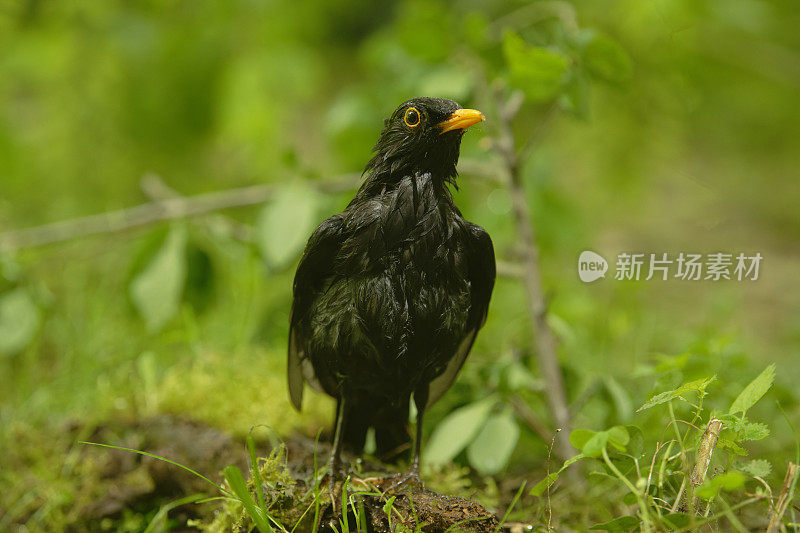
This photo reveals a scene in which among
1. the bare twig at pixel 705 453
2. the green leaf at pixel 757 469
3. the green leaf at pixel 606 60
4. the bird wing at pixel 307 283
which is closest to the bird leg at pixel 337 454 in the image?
the bird wing at pixel 307 283

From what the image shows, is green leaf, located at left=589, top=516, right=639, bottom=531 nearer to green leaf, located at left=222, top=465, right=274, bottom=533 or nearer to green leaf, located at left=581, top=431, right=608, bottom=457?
green leaf, located at left=581, top=431, right=608, bottom=457

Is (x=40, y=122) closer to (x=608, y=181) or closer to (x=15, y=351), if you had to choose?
(x=15, y=351)

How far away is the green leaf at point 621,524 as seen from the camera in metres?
1.46

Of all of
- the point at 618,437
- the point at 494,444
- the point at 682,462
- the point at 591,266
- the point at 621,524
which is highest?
the point at 591,266

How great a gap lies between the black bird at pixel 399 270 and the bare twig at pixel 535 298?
32.6 inches

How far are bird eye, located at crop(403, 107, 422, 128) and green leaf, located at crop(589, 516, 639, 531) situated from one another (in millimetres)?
1033

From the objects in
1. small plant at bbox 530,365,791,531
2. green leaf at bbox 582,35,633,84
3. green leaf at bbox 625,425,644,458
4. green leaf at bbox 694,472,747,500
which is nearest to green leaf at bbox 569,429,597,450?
small plant at bbox 530,365,791,531

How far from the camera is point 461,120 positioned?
5.08 feet

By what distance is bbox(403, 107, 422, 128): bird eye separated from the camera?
158 cm

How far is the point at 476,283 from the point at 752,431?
74cm

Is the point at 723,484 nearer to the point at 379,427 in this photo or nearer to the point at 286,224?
the point at 379,427

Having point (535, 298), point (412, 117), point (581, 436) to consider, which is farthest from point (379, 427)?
point (412, 117)

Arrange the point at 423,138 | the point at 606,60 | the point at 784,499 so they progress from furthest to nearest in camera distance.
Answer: the point at 606,60, the point at 423,138, the point at 784,499

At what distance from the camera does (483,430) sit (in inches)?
94.2
